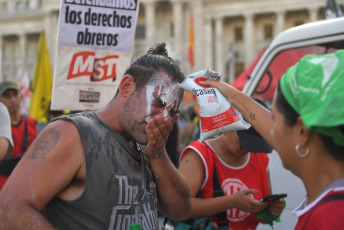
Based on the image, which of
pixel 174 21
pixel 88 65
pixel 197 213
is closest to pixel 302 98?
pixel 197 213

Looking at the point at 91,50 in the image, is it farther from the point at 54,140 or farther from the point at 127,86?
the point at 54,140

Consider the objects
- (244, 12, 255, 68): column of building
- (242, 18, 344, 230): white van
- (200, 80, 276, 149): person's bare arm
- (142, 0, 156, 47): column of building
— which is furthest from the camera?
(142, 0, 156, 47): column of building

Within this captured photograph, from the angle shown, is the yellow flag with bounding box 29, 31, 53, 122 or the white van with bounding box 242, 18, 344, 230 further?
the yellow flag with bounding box 29, 31, 53, 122

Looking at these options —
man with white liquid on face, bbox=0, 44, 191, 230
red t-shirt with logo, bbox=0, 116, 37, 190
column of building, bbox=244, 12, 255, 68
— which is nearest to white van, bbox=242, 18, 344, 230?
man with white liquid on face, bbox=0, 44, 191, 230

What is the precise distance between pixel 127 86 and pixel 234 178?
1.11 meters

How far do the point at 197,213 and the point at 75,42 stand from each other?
219cm

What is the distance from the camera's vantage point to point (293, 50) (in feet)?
12.4

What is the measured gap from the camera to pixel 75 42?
4.25 metres

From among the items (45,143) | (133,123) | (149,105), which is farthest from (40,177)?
(149,105)

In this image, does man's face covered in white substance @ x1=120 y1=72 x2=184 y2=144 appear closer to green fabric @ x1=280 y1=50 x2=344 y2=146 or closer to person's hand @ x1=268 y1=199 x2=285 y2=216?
green fabric @ x1=280 y1=50 x2=344 y2=146

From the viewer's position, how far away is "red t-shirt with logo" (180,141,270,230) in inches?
112

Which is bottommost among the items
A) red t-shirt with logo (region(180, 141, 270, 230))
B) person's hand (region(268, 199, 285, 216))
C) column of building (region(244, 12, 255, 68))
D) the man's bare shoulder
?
person's hand (region(268, 199, 285, 216))

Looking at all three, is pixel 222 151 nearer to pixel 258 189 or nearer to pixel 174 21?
pixel 258 189

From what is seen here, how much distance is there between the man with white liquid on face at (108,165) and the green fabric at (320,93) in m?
0.63
